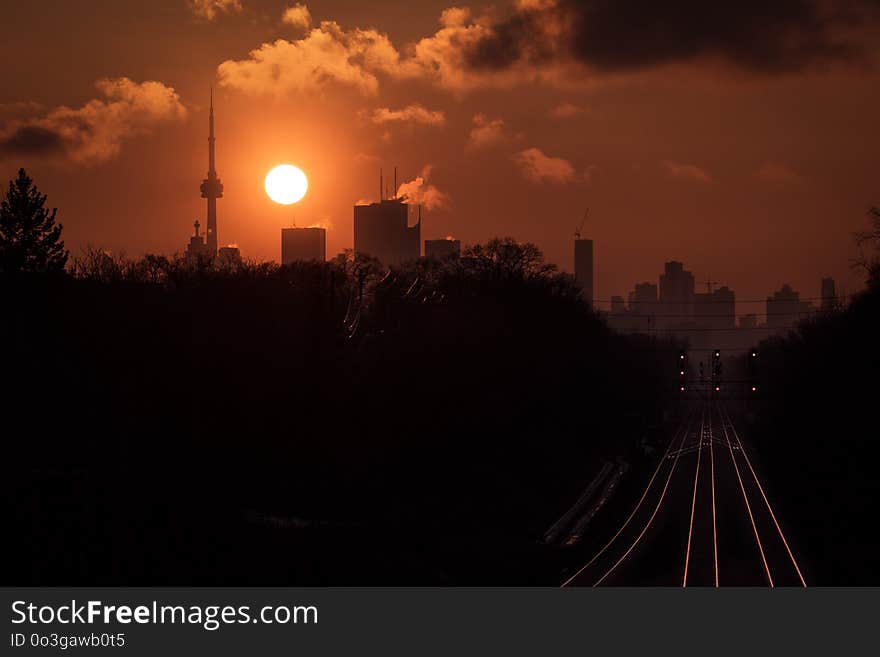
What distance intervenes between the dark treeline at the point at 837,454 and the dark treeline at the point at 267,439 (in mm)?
11038

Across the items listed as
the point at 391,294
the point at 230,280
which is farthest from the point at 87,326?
the point at 391,294

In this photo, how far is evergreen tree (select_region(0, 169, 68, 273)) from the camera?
102m

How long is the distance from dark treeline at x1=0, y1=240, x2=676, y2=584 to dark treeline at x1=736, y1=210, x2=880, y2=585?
11038 millimetres

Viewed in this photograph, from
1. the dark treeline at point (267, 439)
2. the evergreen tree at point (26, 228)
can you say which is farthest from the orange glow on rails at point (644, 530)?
the evergreen tree at point (26, 228)

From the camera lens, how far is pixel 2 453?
50.1 metres

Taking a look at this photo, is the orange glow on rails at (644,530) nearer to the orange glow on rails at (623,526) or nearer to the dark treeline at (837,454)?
the orange glow on rails at (623,526)

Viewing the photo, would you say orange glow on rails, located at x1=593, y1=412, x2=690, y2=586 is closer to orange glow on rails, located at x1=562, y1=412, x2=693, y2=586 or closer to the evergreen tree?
orange glow on rails, located at x1=562, y1=412, x2=693, y2=586

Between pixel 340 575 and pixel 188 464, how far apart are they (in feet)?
50.2

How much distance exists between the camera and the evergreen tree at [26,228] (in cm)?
10244

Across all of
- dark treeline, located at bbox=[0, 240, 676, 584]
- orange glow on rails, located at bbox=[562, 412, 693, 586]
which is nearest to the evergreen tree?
dark treeline, located at bbox=[0, 240, 676, 584]

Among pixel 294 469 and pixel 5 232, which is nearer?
pixel 294 469

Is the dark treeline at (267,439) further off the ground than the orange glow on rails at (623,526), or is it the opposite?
the dark treeline at (267,439)

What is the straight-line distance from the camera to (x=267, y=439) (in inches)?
2229

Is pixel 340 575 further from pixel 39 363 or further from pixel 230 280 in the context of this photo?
pixel 230 280
